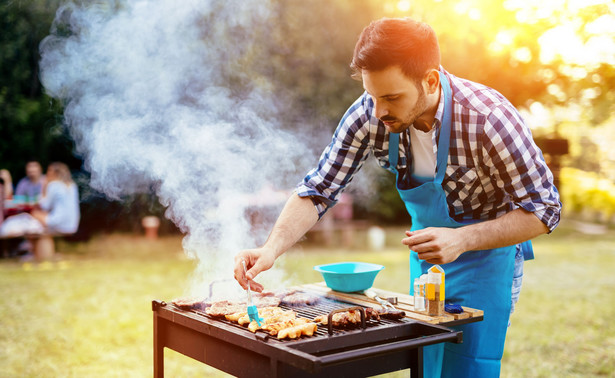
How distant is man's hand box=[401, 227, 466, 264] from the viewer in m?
1.97

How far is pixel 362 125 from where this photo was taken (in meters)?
2.47

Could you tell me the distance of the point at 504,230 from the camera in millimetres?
2092

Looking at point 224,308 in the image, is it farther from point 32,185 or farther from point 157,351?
point 32,185

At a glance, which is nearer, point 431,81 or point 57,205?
point 431,81

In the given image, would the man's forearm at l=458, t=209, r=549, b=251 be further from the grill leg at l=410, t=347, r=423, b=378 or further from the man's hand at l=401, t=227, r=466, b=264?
the grill leg at l=410, t=347, r=423, b=378

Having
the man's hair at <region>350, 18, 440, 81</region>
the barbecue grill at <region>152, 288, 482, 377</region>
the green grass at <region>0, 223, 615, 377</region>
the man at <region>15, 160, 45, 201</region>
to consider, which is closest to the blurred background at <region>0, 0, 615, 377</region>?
the green grass at <region>0, 223, 615, 377</region>

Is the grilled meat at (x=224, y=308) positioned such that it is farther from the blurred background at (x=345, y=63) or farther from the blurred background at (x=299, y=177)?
the blurred background at (x=345, y=63)

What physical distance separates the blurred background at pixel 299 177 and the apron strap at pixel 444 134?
3.08 meters

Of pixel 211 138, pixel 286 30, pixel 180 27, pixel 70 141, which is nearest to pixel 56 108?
pixel 70 141

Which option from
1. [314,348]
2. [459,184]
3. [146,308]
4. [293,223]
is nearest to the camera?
[314,348]

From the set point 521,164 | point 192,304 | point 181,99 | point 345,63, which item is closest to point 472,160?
point 521,164

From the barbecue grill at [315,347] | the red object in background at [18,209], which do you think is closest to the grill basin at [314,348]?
the barbecue grill at [315,347]

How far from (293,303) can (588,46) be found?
526 cm

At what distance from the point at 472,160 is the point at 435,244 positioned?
0.47 meters
